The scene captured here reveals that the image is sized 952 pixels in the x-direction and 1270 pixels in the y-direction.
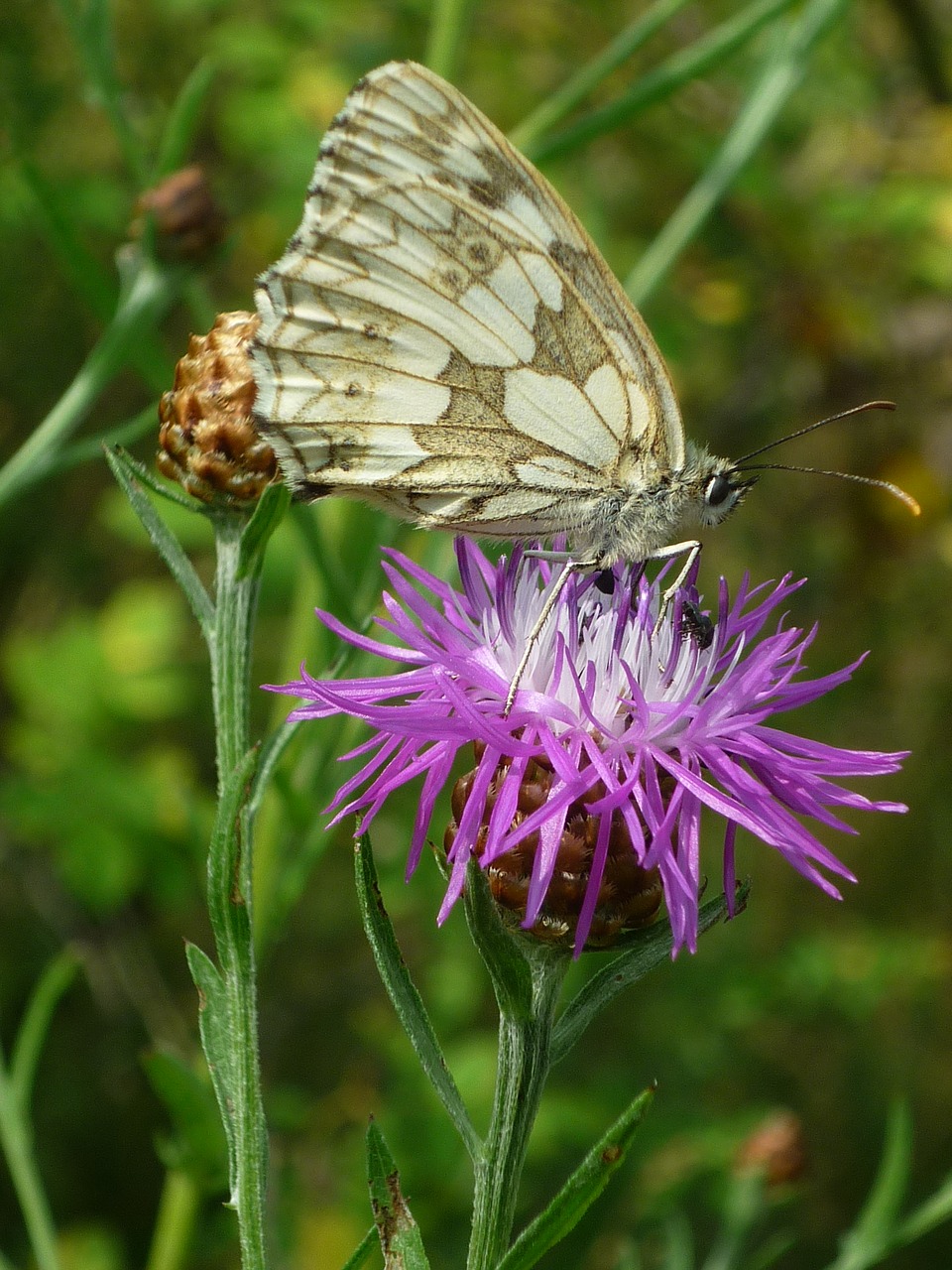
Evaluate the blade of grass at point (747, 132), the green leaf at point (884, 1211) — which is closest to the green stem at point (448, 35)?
the blade of grass at point (747, 132)

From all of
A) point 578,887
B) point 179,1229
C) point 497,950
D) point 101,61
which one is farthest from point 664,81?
point 179,1229

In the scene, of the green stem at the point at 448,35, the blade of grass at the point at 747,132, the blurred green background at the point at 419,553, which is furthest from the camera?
the blurred green background at the point at 419,553

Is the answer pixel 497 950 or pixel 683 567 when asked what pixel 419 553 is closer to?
pixel 683 567

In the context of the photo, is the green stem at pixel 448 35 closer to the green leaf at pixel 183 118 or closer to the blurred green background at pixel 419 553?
the green leaf at pixel 183 118

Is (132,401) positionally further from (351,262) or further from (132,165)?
(351,262)

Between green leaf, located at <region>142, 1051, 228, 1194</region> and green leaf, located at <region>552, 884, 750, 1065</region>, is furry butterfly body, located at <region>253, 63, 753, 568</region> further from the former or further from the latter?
green leaf, located at <region>142, 1051, 228, 1194</region>

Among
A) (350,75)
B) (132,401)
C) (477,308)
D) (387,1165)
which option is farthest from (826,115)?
(387,1165)

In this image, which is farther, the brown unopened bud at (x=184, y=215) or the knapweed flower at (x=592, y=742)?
the brown unopened bud at (x=184, y=215)

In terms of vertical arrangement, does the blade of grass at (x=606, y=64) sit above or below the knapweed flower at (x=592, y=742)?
above
